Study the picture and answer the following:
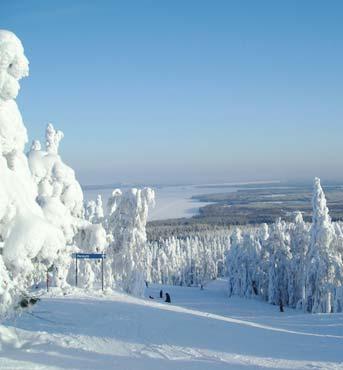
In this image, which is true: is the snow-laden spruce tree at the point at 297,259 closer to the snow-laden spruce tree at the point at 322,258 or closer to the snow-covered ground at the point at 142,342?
the snow-laden spruce tree at the point at 322,258

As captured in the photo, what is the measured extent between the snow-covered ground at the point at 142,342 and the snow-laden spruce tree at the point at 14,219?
2.01 m

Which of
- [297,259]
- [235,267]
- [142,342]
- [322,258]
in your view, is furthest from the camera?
[235,267]

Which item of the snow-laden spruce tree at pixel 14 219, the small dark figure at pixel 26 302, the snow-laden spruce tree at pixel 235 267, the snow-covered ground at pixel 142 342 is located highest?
the snow-laden spruce tree at pixel 14 219

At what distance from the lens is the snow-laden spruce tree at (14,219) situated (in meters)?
10.2

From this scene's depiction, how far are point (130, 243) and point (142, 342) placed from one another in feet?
54.2

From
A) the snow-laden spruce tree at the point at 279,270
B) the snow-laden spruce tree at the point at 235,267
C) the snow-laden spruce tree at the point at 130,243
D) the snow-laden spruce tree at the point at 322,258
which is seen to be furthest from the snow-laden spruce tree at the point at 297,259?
the snow-laden spruce tree at the point at 130,243

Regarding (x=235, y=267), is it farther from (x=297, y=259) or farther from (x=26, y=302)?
(x=26, y=302)

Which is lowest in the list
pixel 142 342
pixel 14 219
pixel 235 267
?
pixel 235 267

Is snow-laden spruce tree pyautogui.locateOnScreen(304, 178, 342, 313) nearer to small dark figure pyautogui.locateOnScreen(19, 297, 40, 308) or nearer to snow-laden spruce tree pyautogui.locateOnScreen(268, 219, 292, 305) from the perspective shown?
snow-laden spruce tree pyautogui.locateOnScreen(268, 219, 292, 305)

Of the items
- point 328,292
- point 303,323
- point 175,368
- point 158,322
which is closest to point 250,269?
point 328,292

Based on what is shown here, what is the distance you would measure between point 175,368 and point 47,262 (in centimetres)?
396

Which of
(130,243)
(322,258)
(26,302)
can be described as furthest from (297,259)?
(26,302)

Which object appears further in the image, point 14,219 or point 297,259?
point 297,259

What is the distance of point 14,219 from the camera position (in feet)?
34.4
